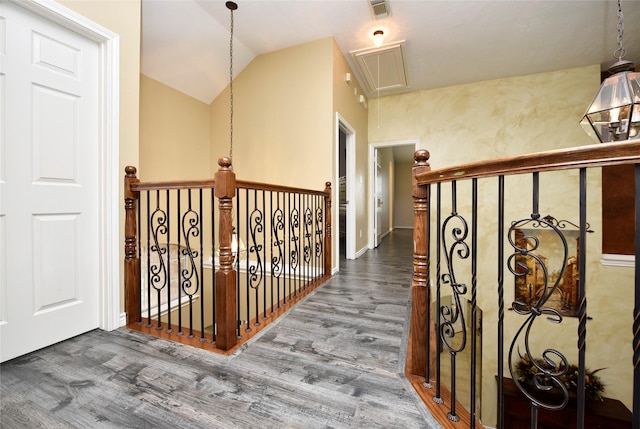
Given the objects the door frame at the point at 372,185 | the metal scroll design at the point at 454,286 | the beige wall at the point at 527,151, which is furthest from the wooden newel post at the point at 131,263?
the beige wall at the point at 527,151

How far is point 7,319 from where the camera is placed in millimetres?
1462

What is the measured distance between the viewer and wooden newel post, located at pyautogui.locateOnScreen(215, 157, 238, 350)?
1.57 m

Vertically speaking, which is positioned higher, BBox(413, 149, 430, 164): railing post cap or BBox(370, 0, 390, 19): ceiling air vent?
BBox(370, 0, 390, 19): ceiling air vent

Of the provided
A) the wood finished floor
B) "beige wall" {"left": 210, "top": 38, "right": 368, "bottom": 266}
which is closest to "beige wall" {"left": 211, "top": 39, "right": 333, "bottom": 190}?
"beige wall" {"left": 210, "top": 38, "right": 368, "bottom": 266}

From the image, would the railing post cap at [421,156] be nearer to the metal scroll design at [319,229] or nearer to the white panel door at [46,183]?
the metal scroll design at [319,229]

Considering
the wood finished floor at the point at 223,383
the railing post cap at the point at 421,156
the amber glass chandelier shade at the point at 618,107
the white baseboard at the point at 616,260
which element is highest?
the amber glass chandelier shade at the point at 618,107

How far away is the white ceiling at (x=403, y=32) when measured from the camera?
2840mm

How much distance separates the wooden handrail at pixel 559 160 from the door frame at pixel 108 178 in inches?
79.6

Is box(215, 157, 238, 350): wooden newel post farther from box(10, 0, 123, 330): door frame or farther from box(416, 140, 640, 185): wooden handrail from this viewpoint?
box(416, 140, 640, 185): wooden handrail

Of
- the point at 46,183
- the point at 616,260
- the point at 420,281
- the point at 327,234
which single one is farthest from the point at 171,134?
the point at 616,260

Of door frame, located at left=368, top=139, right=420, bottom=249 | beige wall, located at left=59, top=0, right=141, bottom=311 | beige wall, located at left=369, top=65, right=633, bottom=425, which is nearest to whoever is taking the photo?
beige wall, located at left=59, top=0, right=141, bottom=311

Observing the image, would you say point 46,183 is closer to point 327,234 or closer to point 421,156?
point 421,156

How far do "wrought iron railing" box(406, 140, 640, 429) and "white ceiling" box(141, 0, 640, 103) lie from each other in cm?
172

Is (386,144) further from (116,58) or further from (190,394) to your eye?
(190,394)
